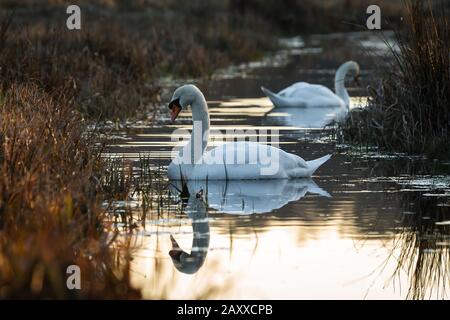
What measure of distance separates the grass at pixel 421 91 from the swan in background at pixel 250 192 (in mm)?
1714

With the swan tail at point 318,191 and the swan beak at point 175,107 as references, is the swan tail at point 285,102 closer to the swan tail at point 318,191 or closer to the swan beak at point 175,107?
the swan beak at point 175,107

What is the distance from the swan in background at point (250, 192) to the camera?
9.01 metres

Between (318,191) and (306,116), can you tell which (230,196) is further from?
(306,116)

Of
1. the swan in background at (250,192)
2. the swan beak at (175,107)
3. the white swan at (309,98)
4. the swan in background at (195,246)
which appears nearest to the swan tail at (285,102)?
the white swan at (309,98)

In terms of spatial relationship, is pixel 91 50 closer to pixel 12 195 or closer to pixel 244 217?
pixel 244 217

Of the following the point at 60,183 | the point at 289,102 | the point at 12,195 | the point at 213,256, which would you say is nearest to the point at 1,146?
the point at 60,183

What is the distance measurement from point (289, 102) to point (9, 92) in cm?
909

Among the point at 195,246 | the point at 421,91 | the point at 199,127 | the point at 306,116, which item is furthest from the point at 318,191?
the point at 306,116

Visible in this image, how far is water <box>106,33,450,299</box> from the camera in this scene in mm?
6398

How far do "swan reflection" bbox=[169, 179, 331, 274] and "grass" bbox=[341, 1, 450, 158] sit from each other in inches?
69.1

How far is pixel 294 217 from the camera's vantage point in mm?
8547

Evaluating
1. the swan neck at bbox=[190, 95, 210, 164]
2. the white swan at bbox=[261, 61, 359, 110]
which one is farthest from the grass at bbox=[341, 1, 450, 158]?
the white swan at bbox=[261, 61, 359, 110]
